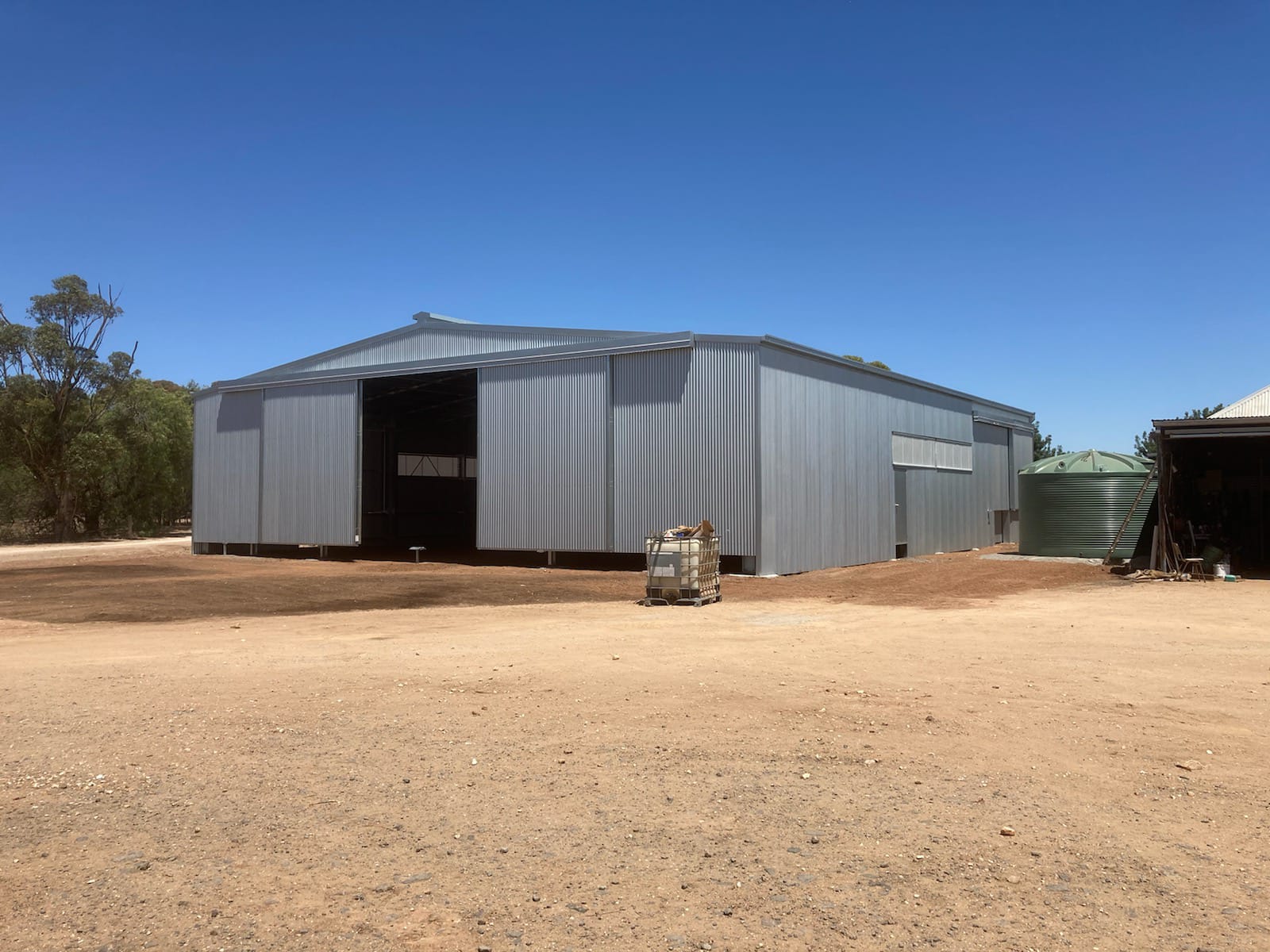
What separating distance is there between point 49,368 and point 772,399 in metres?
45.4

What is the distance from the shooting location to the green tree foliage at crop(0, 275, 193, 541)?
50750 mm

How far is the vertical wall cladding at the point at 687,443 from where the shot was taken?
971 inches

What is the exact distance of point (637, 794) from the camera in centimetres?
602

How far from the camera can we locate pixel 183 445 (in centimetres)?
5822

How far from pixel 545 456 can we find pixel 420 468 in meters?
19.6

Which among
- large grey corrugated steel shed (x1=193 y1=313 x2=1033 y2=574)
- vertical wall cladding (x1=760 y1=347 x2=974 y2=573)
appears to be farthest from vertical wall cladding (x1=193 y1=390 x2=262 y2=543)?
vertical wall cladding (x1=760 y1=347 x2=974 y2=573)

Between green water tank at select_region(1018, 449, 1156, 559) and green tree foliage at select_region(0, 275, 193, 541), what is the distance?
4789 centimetres

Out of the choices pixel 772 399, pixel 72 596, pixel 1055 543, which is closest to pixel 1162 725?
pixel 772 399

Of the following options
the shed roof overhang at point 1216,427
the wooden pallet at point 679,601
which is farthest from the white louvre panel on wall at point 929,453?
the wooden pallet at point 679,601

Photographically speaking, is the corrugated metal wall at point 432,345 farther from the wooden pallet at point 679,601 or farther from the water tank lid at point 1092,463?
Result: the water tank lid at point 1092,463

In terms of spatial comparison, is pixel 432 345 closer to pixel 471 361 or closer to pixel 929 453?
pixel 471 361

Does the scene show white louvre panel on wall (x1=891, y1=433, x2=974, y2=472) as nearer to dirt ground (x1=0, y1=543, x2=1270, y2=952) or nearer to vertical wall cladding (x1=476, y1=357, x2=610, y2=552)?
vertical wall cladding (x1=476, y1=357, x2=610, y2=552)

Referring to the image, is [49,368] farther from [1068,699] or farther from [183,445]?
[1068,699]

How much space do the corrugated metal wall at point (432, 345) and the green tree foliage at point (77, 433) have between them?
25.0 metres
